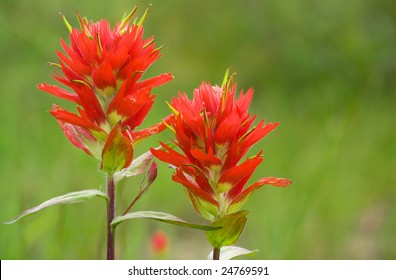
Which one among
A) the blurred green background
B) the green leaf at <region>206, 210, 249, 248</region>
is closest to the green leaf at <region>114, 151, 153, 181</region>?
the green leaf at <region>206, 210, 249, 248</region>

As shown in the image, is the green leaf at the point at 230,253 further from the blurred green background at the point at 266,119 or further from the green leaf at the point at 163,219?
the blurred green background at the point at 266,119

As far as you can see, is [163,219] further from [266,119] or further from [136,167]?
[266,119]

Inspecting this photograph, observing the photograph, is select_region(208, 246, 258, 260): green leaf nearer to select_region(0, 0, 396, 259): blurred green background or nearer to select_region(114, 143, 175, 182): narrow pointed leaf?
select_region(114, 143, 175, 182): narrow pointed leaf

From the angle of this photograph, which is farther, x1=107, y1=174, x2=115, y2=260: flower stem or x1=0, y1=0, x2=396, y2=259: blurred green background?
x1=0, y1=0, x2=396, y2=259: blurred green background

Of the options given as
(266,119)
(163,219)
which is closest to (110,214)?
(163,219)
